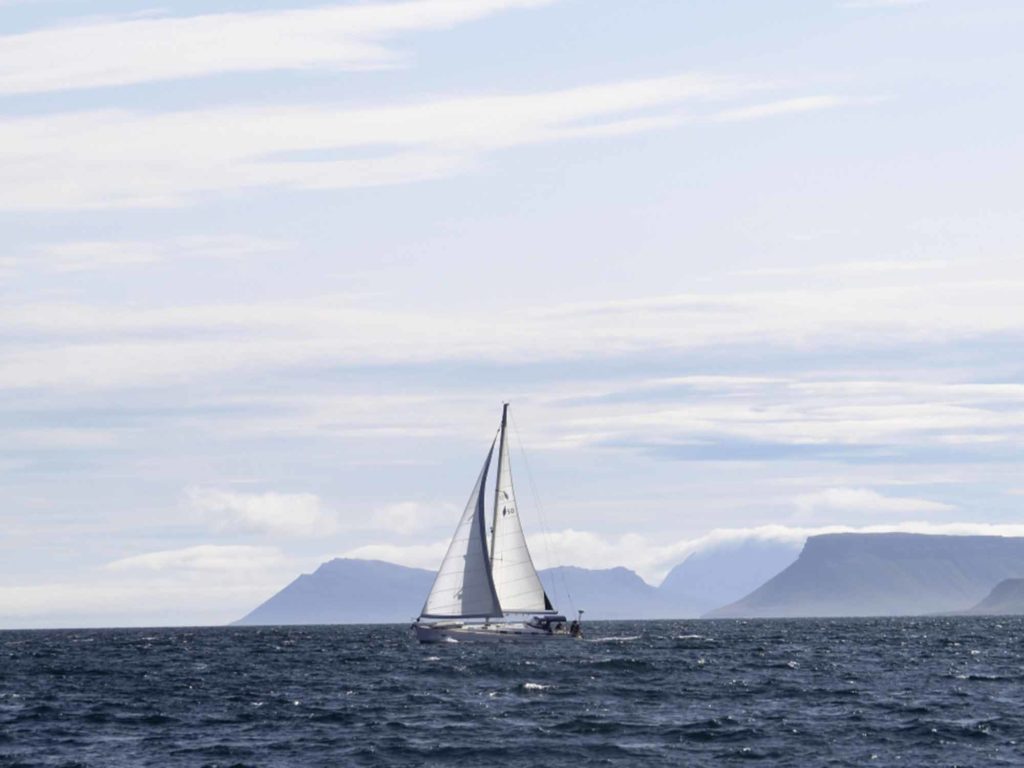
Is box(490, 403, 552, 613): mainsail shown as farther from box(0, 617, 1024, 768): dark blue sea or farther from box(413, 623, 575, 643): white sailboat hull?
box(0, 617, 1024, 768): dark blue sea

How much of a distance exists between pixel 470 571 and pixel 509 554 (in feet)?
9.97

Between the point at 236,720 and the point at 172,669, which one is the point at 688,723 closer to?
the point at 236,720

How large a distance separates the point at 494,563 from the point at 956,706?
176 ft

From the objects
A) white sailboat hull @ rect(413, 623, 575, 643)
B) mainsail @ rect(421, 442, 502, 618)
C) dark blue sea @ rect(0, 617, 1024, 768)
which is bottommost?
dark blue sea @ rect(0, 617, 1024, 768)

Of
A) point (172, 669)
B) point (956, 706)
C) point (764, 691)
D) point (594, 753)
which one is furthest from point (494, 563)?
point (594, 753)

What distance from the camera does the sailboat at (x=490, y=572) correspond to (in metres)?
121

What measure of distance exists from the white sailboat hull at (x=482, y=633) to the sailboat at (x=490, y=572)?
0.07m

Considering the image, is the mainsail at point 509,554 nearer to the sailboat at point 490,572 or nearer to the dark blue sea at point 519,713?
the sailboat at point 490,572

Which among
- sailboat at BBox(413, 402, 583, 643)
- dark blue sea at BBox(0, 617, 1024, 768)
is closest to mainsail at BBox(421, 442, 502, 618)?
sailboat at BBox(413, 402, 583, 643)

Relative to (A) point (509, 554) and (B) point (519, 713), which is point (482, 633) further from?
(B) point (519, 713)

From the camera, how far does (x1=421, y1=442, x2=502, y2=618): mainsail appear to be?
12062cm

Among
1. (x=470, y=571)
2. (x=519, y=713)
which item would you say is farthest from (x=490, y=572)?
(x=519, y=713)

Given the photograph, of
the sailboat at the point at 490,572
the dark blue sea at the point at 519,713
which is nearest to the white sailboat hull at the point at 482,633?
the sailboat at the point at 490,572

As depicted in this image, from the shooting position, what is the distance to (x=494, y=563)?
396 feet
